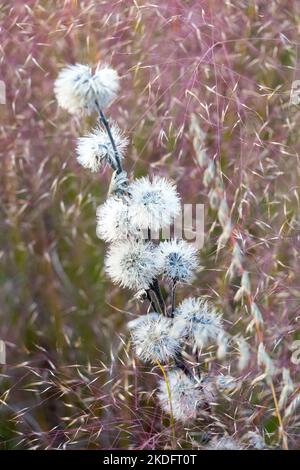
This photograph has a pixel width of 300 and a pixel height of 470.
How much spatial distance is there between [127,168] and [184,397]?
0.71m

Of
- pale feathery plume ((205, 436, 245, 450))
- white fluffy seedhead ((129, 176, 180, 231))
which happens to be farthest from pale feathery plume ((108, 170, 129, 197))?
pale feathery plume ((205, 436, 245, 450))

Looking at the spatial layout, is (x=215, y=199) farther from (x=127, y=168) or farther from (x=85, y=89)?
(x=127, y=168)

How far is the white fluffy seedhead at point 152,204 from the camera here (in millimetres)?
986

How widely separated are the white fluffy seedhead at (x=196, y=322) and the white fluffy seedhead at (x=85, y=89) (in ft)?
1.04

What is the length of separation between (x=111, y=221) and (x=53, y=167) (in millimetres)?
706

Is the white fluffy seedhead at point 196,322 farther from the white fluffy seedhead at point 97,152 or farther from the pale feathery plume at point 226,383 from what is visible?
the white fluffy seedhead at point 97,152

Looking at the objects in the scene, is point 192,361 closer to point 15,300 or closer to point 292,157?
point 292,157

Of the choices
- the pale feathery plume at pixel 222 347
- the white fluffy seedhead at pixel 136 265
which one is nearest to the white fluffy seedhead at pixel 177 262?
the white fluffy seedhead at pixel 136 265

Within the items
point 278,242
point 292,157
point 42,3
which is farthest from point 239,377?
point 42,3

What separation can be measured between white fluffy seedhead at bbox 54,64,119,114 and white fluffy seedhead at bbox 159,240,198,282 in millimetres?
238

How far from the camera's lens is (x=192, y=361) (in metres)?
1.15

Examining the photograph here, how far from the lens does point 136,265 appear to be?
1.01 meters

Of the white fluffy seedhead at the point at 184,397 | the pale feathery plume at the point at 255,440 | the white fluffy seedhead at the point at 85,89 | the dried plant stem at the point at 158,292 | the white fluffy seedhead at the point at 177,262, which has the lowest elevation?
the pale feathery plume at the point at 255,440
